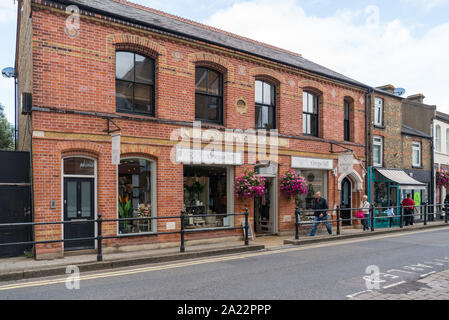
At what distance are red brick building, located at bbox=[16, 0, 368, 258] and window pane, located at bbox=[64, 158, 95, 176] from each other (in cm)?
3

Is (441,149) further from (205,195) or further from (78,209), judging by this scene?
(78,209)

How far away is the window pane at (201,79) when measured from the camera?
12727 mm

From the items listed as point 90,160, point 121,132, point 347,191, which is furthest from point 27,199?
point 347,191

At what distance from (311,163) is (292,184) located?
2072mm

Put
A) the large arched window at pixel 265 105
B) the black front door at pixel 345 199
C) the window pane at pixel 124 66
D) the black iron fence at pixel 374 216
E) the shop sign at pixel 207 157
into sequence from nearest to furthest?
the window pane at pixel 124 66 < the shop sign at pixel 207 157 < the black iron fence at pixel 374 216 < the large arched window at pixel 265 105 < the black front door at pixel 345 199

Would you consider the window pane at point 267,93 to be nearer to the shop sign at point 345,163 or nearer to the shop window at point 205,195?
the shop window at point 205,195

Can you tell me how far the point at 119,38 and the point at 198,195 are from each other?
5608 millimetres

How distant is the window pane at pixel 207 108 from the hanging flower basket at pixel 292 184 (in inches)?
139

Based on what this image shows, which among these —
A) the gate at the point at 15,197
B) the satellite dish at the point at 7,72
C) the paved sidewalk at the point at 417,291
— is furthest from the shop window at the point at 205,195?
the satellite dish at the point at 7,72

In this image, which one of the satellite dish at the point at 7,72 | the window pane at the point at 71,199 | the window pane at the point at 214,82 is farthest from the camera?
the satellite dish at the point at 7,72

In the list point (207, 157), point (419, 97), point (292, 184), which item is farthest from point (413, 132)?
point (207, 157)

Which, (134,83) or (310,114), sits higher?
(134,83)

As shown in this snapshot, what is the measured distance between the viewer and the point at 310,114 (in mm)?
16078
